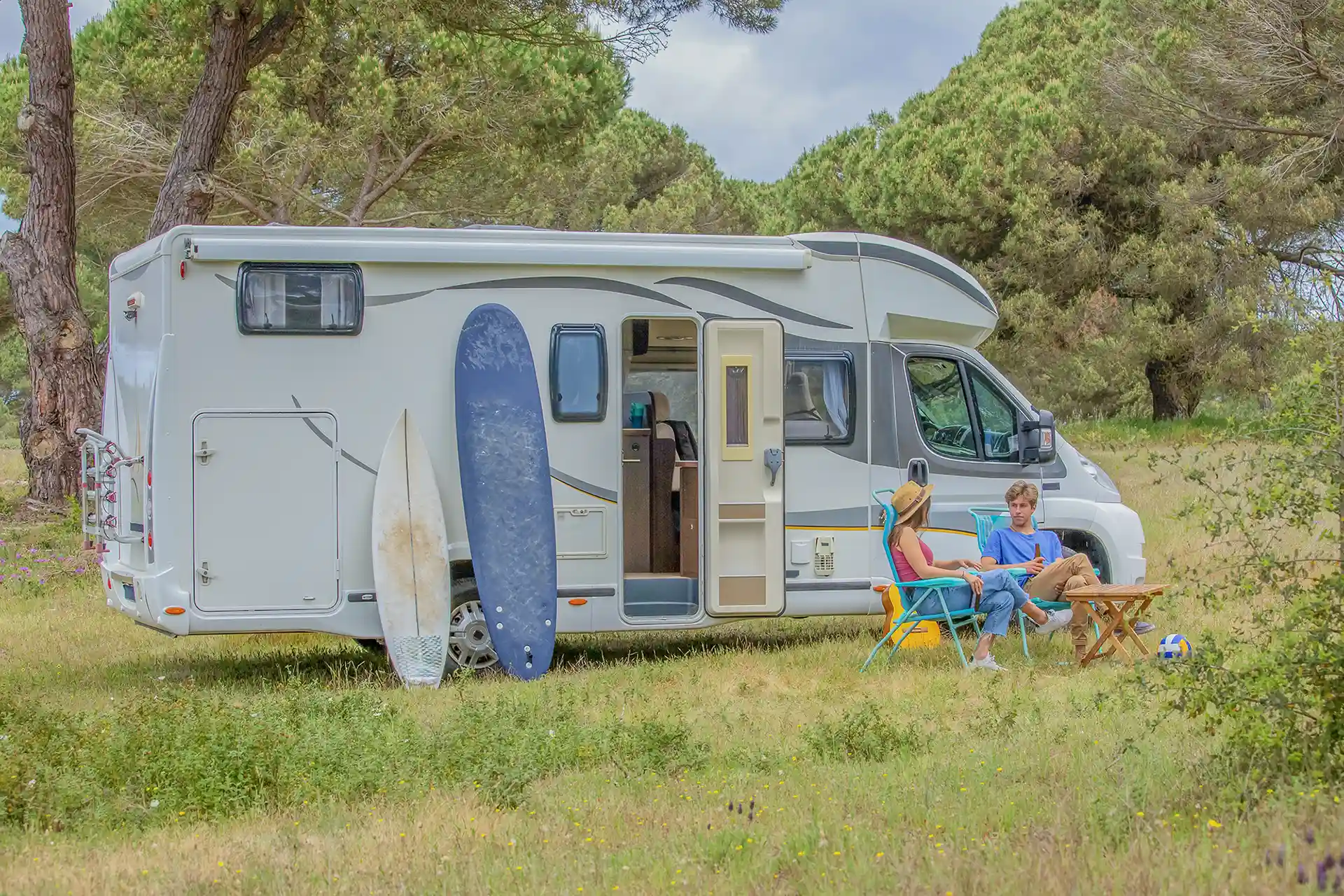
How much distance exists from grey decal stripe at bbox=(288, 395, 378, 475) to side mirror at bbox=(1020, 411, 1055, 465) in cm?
396

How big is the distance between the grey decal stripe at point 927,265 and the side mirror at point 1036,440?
81 cm

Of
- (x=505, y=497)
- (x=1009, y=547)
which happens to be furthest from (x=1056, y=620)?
(x=505, y=497)

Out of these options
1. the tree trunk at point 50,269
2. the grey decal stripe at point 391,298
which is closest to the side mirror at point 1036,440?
the grey decal stripe at point 391,298

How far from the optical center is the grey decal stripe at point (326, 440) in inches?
323

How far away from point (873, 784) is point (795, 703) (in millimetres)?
2179

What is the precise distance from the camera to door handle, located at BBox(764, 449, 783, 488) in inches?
347

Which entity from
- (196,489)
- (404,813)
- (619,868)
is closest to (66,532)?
(196,489)

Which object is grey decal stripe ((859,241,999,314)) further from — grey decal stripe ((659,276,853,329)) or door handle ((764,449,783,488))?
door handle ((764,449,783,488))

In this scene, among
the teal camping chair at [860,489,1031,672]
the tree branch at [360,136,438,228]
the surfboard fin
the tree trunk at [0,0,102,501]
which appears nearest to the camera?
the surfboard fin

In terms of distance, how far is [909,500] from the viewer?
8469mm

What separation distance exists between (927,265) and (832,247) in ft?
2.06

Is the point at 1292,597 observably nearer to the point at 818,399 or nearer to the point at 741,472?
the point at 741,472

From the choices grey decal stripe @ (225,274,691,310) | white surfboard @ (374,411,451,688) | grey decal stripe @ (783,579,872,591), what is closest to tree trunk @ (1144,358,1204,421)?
grey decal stripe @ (783,579,872,591)

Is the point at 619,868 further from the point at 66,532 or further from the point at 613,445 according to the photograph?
the point at 66,532
